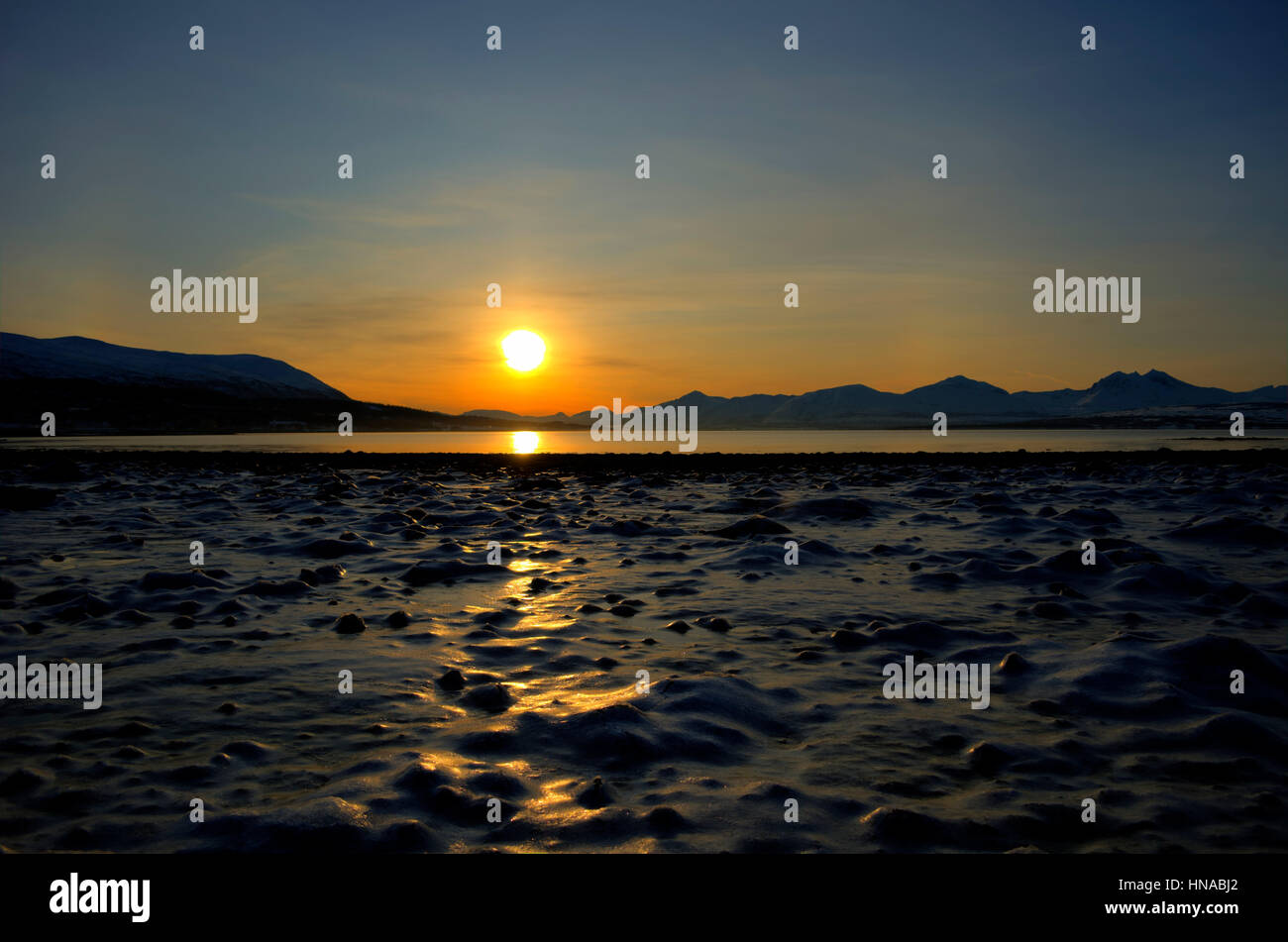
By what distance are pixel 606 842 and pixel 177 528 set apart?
43.1 feet

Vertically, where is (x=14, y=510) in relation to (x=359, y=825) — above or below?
above

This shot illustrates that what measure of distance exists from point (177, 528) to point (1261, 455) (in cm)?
4111

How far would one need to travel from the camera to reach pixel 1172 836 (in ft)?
11.6

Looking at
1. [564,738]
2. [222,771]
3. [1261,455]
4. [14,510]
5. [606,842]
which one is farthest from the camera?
[1261,455]

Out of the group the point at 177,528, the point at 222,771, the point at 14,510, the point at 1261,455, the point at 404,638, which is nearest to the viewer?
the point at 222,771

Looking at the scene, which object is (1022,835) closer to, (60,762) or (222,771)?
(222,771)

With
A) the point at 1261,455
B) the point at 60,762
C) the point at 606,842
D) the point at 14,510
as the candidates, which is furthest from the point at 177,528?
the point at 1261,455

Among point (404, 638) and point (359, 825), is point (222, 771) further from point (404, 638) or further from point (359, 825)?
point (404, 638)

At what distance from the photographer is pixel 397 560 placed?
35.6 ft
